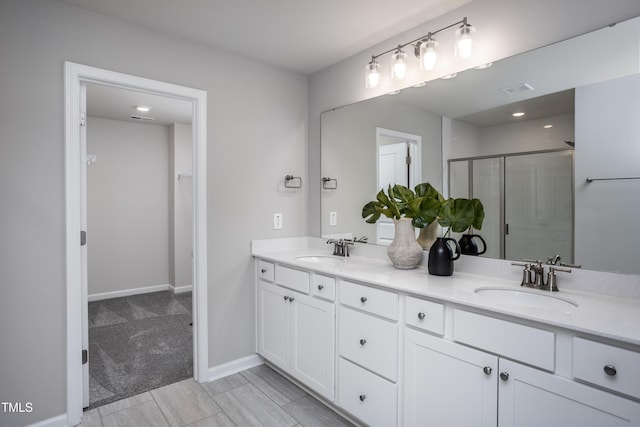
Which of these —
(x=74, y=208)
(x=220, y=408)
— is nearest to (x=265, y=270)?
(x=220, y=408)

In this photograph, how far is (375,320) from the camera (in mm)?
1786

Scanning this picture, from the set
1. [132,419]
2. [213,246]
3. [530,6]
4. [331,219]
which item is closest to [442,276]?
[331,219]

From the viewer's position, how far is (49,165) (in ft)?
6.38

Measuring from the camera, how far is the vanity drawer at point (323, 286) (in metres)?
2.05

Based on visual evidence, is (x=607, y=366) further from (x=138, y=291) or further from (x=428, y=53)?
(x=138, y=291)

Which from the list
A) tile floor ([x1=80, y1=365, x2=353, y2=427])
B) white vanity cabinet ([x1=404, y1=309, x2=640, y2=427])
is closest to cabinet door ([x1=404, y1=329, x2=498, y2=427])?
white vanity cabinet ([x1=404, y1=309, x2=640, y2=427])

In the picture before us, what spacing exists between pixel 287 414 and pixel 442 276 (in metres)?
1.26

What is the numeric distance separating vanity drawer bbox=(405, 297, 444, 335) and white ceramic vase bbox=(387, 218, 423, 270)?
1.52 feet

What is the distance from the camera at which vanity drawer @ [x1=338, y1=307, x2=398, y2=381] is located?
1711mm

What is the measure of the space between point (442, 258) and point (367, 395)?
2.73 feet

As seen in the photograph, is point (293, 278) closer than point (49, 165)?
No

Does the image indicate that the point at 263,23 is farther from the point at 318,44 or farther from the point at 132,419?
the point at 132,419

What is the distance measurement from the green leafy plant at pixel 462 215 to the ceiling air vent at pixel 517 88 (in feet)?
1.94

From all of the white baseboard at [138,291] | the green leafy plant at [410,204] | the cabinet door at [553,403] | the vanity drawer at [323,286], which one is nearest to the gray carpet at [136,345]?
the white baseboard at [138,291]
